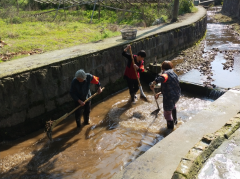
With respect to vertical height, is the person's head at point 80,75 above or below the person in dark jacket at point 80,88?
above

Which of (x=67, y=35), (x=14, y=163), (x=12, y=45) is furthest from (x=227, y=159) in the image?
(x=67, y=35)

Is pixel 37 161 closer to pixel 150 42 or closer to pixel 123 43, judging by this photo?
pixel 123 43

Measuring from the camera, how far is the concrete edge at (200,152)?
2666 mm

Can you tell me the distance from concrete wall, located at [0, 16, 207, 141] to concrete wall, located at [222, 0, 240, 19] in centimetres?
1819

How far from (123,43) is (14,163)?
487 centimetres

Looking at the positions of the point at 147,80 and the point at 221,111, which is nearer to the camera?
the point at 221,111

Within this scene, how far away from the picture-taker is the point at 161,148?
373 cm

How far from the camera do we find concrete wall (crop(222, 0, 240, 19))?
21.7 meters

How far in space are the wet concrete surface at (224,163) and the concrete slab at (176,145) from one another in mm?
470

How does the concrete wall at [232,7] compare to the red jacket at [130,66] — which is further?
the concrete wall at [232,7]

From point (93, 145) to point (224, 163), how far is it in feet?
8.65

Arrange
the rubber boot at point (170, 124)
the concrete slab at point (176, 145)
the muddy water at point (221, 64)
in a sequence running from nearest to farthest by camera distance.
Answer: the concrete slab at point (176, 145) < the rubber boot at point (170, 124) < the muddy water at point (221, 64)

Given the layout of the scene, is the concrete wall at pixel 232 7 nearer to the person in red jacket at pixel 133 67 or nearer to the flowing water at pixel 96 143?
the flowing water at pixel 96 143

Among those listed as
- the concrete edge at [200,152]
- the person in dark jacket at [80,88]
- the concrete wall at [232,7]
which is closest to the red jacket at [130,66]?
the person in dark jacket at [80,88]
